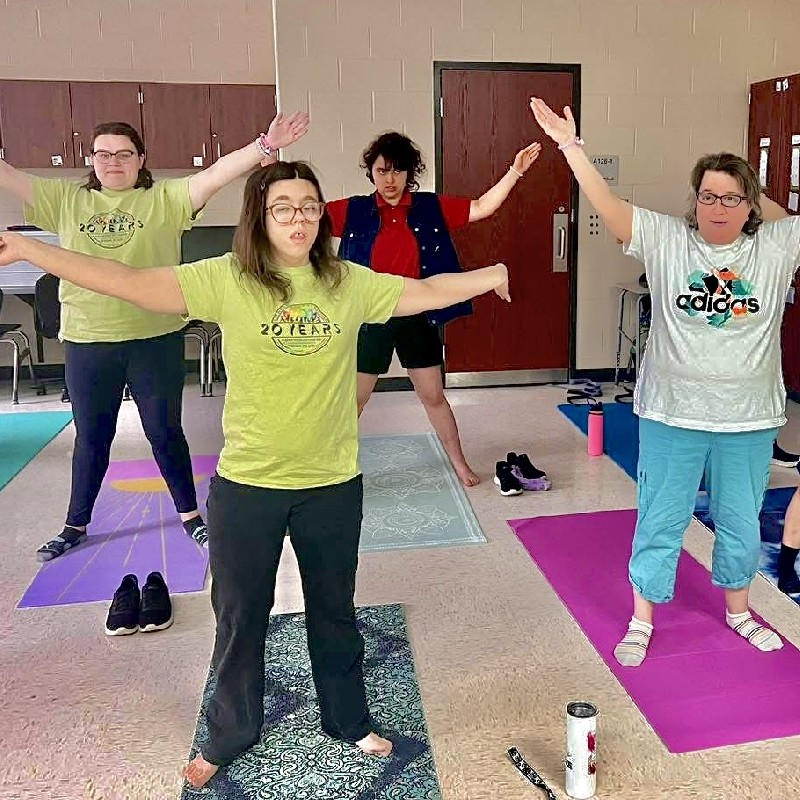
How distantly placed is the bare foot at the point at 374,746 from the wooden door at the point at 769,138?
462 centimetres

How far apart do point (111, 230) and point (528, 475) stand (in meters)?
2.17

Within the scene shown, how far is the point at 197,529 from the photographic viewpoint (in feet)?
11.9

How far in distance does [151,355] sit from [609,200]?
1.77 meters

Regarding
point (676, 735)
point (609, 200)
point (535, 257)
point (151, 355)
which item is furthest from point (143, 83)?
point (676, 735)

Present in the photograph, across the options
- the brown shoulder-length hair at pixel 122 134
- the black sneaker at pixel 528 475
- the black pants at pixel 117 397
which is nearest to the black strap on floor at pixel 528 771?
the black pants at pixel 117 397

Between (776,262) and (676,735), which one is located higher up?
(776,262)

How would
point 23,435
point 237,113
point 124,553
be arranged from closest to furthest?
1. point 124,553
2. point 23,435
3. point 237,113

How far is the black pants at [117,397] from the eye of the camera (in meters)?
3.27

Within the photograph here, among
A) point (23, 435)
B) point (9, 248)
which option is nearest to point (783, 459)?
point (9, 248)

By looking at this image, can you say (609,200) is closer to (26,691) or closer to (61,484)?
(26,691)

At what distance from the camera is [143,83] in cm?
670

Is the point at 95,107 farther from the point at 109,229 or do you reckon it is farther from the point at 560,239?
the point at 109,229

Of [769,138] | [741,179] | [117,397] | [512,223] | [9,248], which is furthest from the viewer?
[512,223]

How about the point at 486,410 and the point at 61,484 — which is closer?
the point at 61,484
